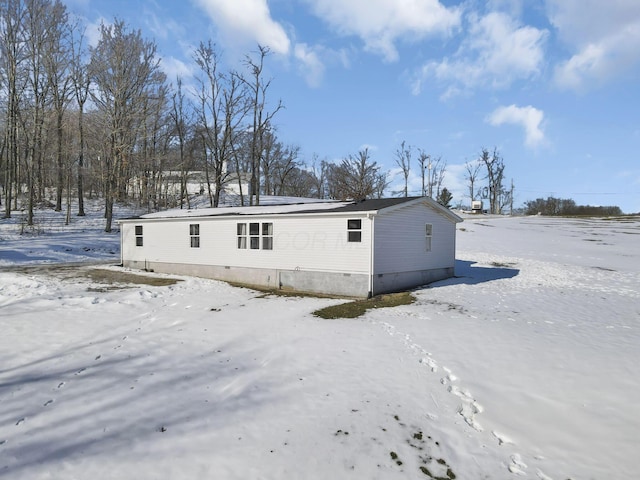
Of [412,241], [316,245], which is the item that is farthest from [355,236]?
[412,241]

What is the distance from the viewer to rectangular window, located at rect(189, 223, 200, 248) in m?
18.4

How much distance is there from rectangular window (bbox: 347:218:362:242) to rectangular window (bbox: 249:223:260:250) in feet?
14.4

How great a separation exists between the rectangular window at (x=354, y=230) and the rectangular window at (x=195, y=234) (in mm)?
8181

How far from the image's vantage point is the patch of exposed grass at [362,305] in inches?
427

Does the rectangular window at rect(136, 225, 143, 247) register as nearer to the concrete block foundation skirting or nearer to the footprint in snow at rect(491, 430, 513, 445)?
the concrete block foundation skirting

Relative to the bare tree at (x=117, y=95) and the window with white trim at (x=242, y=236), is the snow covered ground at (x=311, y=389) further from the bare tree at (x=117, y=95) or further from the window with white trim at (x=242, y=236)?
the bare tree at (x=117, y=95)

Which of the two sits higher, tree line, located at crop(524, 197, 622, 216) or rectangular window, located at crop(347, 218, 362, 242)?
Result: tree line, located at crop(524, 197, 622, 216)

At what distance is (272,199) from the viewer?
45281 mm

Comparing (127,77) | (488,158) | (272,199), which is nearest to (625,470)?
(127,77)

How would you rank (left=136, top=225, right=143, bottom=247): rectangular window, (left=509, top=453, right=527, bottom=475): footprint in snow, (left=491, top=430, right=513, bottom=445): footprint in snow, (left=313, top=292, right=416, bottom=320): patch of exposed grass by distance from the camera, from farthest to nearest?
(left=136, top=225, right=143, bottom=247): rectangular window, (left=313, top=292, right=416, bottom=320): patch of exposed grass, (left=491, top=430, right=513, bottom=445): footprint in snow, (left=509, top=453, right=527, bottom=475): footprint in snow

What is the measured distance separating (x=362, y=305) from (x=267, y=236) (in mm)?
5735

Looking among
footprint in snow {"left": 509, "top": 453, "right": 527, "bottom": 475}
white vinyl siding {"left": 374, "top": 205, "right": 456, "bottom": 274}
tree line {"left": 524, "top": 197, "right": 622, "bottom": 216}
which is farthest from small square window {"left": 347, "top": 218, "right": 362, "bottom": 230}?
tree line {"left": 524, "top": 197, "right": 622, "bottom": 216}

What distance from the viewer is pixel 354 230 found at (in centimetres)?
1391

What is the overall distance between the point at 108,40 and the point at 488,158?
6813cm
